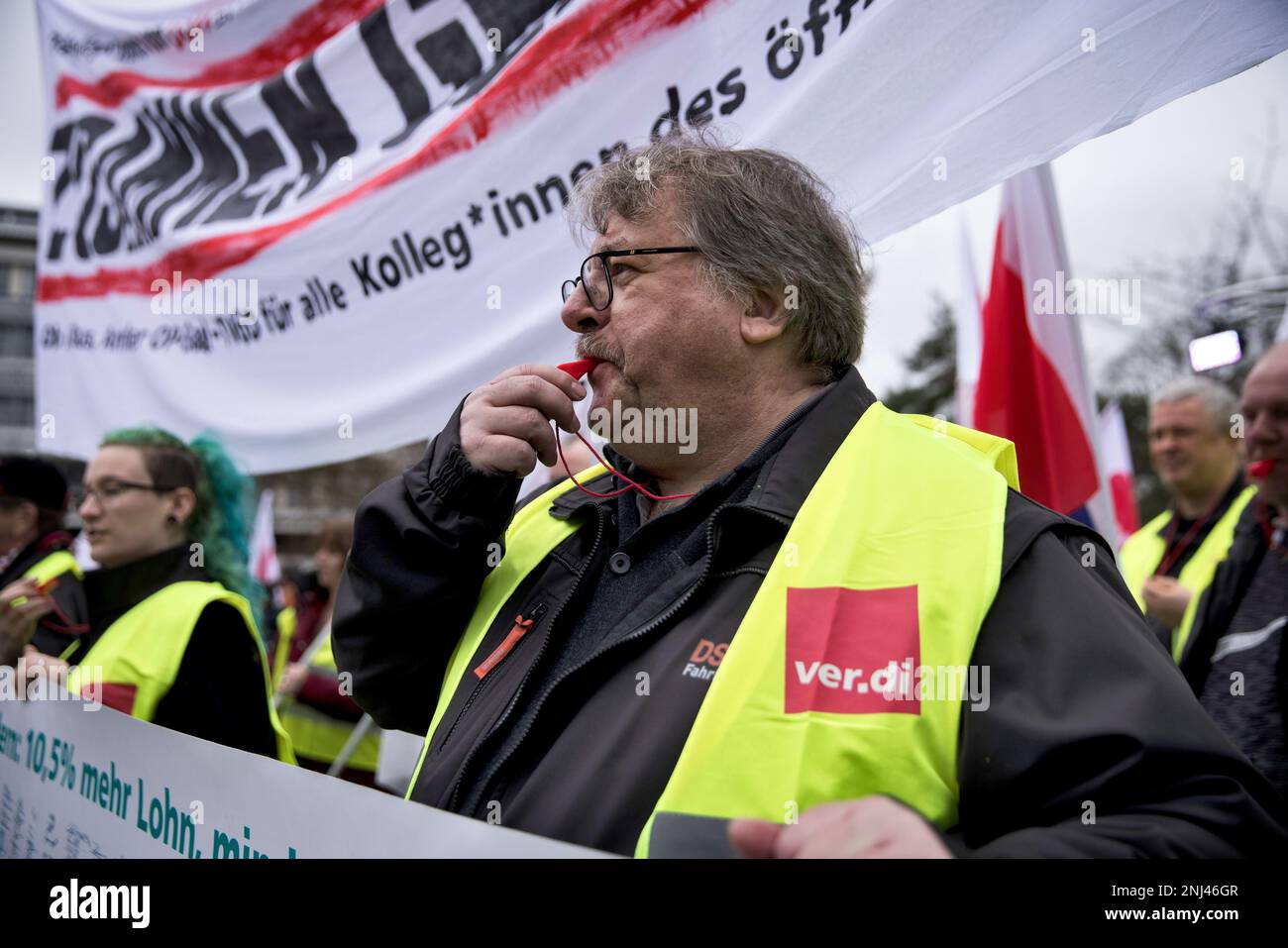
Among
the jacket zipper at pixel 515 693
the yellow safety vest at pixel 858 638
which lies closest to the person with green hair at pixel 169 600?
the jacket zipper at pixel 515 693

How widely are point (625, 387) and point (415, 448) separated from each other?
24517 mm

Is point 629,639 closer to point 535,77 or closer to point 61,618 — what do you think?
point 535,77

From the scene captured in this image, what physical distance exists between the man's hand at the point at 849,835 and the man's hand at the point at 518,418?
95 cm

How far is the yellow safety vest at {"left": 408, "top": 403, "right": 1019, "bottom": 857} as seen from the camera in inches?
51.5

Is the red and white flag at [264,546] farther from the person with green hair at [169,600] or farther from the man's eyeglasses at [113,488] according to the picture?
the man's eyeglasses at [113,488]

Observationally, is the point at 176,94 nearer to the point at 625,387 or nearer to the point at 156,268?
the point at 156,268

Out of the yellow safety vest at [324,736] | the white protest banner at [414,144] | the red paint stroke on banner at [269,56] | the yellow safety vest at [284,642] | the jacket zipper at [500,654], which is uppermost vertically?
the red paint stroke on banner at [269,56]

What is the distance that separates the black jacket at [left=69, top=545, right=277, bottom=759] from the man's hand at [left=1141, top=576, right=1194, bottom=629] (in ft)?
9.24

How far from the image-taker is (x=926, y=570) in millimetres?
1421

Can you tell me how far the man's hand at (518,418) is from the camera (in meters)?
A: 1.88

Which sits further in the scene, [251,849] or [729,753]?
[251,849]

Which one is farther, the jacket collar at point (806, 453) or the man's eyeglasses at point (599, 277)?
the man's eyeglasses at point (599, 277)

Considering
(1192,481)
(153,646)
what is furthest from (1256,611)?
(153,646)
